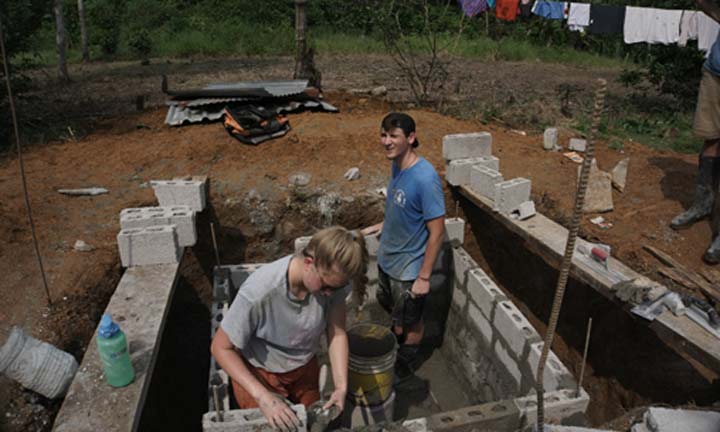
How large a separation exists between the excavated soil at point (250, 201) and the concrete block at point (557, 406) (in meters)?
1.53

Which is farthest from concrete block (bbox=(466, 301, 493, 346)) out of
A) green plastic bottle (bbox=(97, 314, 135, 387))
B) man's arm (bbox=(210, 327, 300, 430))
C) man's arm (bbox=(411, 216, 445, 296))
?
green plastic bottle (bbox=(97, 314, 135, 387))

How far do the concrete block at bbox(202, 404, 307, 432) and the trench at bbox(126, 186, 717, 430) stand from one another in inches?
60.6

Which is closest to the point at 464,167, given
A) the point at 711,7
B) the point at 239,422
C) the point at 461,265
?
the point at 461,265

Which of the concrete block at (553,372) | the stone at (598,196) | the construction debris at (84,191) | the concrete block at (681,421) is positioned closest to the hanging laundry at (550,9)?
the stone at (598,196)

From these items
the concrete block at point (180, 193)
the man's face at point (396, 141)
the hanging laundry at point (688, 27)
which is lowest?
the concrete block at point (180, 193)

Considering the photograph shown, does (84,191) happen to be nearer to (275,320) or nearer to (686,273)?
(275,320)

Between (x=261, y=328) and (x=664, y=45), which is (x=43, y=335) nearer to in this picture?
(x=261, y=328)

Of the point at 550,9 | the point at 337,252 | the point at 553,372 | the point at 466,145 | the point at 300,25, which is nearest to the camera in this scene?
the point at 337,252

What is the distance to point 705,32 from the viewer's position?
884 cm

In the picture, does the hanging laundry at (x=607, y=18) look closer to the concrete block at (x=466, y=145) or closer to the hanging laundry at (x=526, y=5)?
the hanging laundry at (x=526, y=5)

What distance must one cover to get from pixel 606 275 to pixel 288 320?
2566 mm

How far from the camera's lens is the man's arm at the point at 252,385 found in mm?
2375

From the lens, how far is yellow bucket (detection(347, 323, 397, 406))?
363 centimetres

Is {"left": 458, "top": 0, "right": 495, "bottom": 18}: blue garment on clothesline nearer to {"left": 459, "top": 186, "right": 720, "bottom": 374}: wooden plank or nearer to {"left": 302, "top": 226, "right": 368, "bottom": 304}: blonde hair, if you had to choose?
{"left": 459, "top": 186, "right": 720, "bottom": 374}: wooden plank
